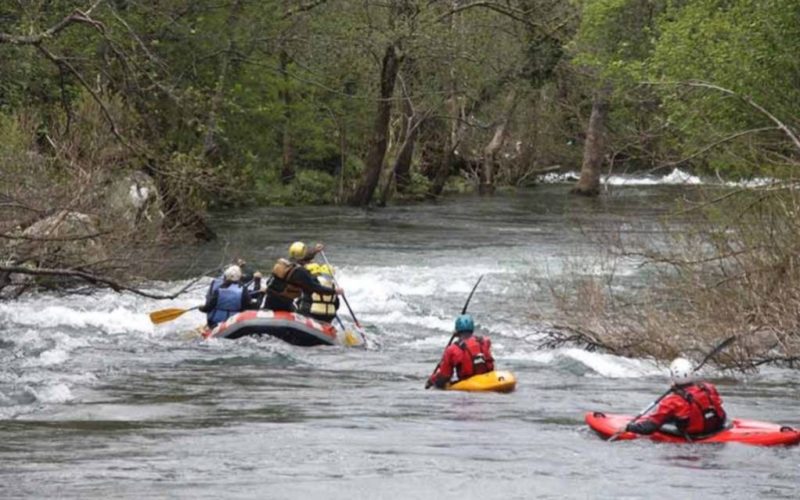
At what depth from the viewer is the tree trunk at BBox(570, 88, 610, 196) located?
49.7m

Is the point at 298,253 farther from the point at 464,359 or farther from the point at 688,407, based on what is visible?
the point at 688,407

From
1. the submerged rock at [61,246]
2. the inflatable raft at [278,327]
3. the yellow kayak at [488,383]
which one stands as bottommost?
the inflatable raft at [278,327]

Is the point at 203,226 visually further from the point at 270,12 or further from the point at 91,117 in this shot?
the point at 91,117

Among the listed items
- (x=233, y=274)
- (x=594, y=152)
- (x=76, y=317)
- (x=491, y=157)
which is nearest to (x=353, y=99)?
(x=594, y=152)

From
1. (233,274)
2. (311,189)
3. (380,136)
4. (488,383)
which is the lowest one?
(488,383)

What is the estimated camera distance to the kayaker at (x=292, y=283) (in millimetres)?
18203

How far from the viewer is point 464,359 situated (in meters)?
14.3

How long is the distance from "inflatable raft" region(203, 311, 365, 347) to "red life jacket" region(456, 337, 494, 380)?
4.10 m

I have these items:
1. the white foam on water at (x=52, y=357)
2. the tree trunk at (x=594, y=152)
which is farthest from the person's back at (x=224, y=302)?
the tree trunk at (x=594, y=152)

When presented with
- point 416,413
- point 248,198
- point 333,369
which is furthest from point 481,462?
point 248,198

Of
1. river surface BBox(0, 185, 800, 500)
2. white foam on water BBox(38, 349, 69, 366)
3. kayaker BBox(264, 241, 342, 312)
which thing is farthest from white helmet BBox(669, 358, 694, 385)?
white foam on water BBox(38, 349, 69, 366)

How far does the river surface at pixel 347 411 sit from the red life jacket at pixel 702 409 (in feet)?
0.55

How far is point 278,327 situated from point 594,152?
3352 centimetres

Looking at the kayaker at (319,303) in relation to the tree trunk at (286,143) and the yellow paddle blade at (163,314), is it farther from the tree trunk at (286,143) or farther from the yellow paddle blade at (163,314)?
the tree trunk at (286,143)
